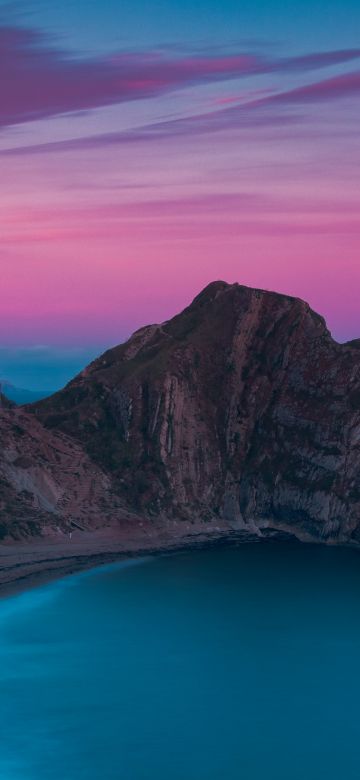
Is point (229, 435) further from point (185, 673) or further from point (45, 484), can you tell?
point (185, 673)

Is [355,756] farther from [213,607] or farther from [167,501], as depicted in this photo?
[167,501]

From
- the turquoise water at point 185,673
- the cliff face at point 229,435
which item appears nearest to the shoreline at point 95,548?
the cliff face at point 229,435

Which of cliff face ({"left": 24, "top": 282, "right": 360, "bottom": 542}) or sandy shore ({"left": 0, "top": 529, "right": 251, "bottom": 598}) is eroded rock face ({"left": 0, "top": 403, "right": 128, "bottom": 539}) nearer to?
cliff face ({"left": 24, "top": 282, "right": 360, "bottom": 542})

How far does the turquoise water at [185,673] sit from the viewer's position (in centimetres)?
9512

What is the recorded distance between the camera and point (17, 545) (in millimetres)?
159750

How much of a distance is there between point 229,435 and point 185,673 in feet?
263

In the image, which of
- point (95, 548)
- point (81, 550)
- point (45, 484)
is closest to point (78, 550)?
point (81, 550)

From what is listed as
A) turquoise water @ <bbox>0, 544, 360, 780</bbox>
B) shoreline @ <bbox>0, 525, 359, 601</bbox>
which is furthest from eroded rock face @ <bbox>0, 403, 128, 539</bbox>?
turquoise water @ <bbox>0, 544, 360, 780</bbox>

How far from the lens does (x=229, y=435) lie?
638 ft

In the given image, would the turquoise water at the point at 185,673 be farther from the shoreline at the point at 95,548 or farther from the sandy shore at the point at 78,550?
the sandy shore at the point at 78,550

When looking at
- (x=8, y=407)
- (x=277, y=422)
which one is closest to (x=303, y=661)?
(x=277, y=422)

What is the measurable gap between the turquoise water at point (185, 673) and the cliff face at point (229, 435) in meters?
16.3

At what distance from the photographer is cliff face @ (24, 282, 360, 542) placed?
181m

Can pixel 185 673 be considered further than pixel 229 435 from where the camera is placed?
No
